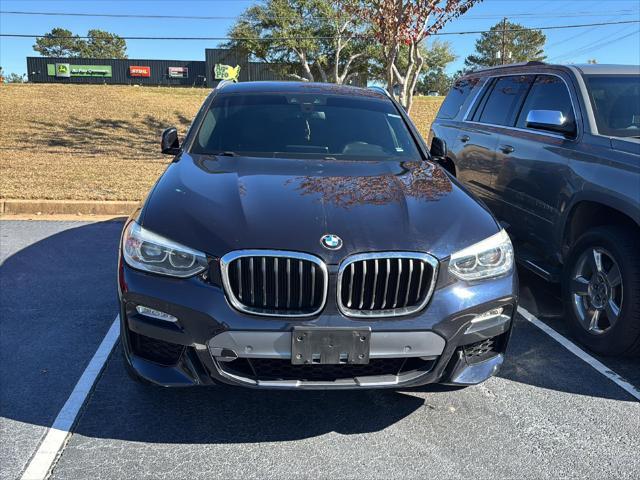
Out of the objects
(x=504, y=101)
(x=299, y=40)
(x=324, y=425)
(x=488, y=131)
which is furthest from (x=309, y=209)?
(x=299, y=40)

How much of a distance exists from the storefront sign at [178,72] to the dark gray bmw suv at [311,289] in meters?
50.8

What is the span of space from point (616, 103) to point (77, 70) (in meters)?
54.3

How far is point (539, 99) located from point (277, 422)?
3.73 meters

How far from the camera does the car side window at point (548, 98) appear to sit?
4.72 metres

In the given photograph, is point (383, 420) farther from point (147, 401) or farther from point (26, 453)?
point (26, 453)

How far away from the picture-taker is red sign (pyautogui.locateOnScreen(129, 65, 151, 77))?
52.5 m

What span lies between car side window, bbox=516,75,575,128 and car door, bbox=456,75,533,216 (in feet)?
0.44

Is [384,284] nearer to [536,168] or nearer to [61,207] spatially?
[536,168]

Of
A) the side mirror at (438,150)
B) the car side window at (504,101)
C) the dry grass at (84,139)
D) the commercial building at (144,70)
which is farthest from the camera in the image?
the commercial building at (144,70)

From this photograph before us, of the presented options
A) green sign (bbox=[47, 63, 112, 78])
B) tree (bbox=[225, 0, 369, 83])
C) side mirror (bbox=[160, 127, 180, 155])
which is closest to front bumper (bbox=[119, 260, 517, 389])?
side mirror (bbox=[160, 127, 180, 155])

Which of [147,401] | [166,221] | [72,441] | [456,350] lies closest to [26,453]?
[72,441]

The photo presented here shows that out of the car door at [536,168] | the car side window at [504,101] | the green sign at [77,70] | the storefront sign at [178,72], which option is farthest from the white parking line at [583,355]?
the green sign at [77,70]

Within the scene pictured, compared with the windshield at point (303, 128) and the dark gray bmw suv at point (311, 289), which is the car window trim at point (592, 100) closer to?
the windshield at point (303, 128)

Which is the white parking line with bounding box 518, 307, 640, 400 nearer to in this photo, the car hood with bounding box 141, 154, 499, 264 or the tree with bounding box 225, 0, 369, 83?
the car hood with bounding box 141, 154, 499, 264
